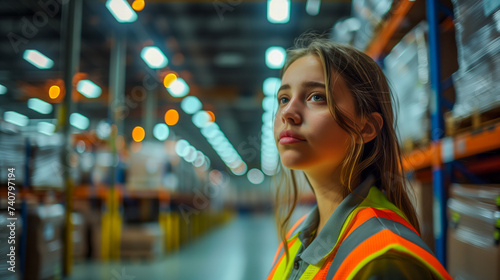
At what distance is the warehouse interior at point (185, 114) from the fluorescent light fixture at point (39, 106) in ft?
0.31

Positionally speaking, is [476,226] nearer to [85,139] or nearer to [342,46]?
[342,46]

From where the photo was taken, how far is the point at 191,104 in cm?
1189

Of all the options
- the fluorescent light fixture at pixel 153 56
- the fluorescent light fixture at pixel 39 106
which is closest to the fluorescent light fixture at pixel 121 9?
the fluorescent light fixture at pixel 153 56

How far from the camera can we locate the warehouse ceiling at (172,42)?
22.2 feet

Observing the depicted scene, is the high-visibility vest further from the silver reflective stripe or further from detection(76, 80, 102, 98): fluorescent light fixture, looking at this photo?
detection(76, 80, 102, 98): fluorescent light fixture

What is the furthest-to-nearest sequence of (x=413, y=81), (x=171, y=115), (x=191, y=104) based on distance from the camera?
1. (x=171, y=115)
2. (x=191, y=104)
3. (x=413, y=81)

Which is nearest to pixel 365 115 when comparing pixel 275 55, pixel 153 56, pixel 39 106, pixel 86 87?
pixel 275 55

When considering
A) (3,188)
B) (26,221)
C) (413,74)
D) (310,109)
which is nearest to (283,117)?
(310,109)

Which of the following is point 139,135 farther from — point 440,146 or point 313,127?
point 313,127

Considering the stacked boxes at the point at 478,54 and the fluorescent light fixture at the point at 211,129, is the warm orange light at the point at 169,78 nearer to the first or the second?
the fluorescent light fixture at the point at 211,129

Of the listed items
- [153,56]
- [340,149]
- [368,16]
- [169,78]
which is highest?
[169,78]

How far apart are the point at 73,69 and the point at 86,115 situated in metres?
13.1

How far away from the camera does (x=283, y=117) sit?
3.02ft

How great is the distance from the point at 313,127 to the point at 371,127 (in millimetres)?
169
